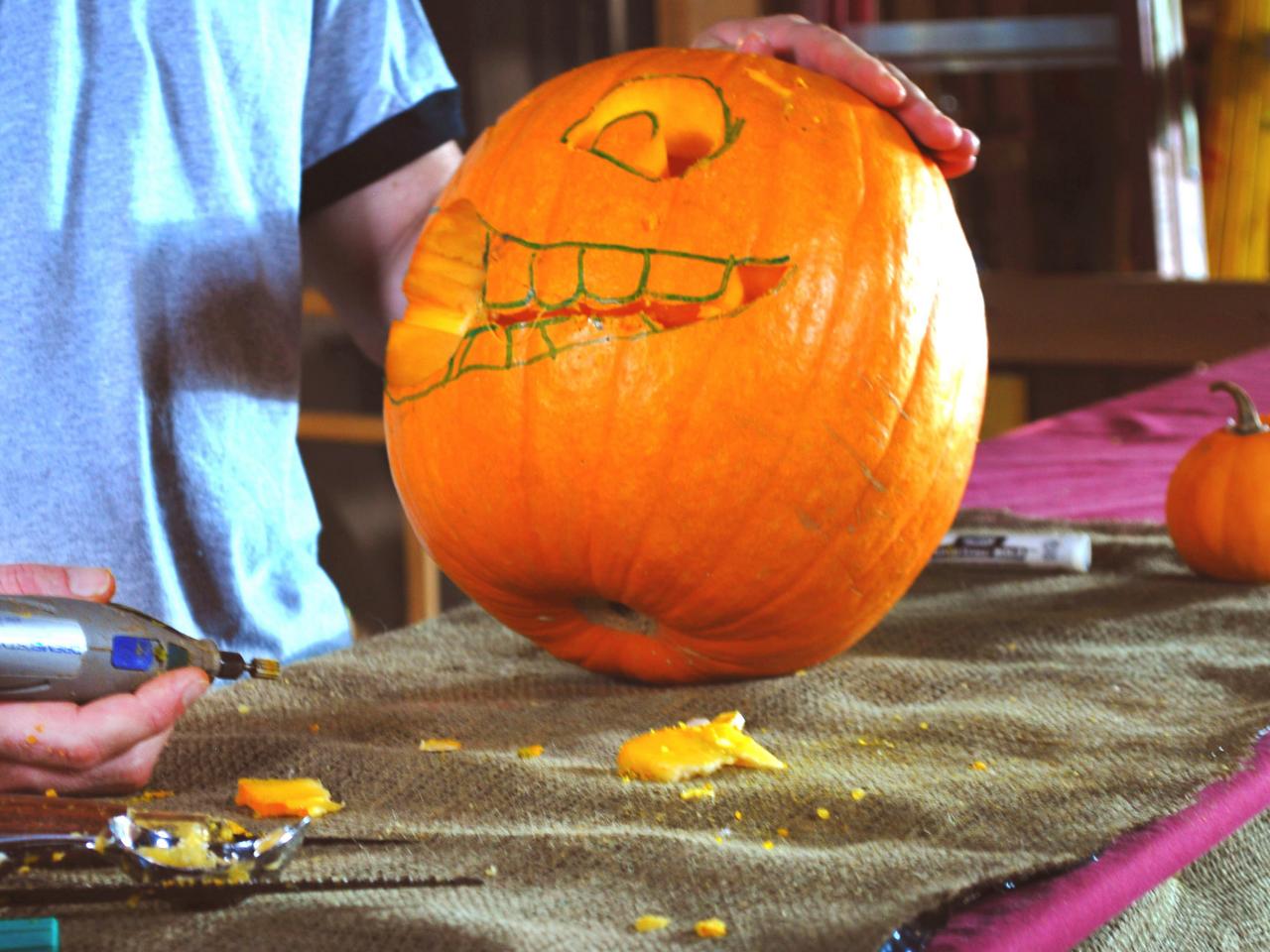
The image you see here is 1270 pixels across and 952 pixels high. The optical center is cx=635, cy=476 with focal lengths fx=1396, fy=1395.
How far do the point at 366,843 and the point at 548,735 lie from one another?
0.17m

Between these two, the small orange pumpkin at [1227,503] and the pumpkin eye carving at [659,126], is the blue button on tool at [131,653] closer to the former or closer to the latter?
the pumpkin eye carving at [659,126]

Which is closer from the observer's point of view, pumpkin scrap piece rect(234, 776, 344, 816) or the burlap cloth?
the burlap cloth

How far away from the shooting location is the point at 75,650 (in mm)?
634

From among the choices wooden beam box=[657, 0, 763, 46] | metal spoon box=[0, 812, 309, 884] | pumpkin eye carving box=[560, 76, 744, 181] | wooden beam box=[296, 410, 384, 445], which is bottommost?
wooden beam box=[296, 410, 384, 445]

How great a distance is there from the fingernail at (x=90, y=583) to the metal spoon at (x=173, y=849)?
231 millimetres

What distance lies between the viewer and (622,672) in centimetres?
84

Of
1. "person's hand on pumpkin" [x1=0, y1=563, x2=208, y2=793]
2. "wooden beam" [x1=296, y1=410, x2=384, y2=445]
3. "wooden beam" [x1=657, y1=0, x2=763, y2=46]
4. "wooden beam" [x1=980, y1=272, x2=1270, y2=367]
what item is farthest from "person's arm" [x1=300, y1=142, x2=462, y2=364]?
"wooden beam" [x1=657, y1=0, x2=763, y2=46]

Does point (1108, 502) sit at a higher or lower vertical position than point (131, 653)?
lower

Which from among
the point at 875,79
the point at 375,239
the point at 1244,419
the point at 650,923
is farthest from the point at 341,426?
the point at 650,923

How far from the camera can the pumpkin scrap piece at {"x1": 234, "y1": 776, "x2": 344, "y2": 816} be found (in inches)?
24.2

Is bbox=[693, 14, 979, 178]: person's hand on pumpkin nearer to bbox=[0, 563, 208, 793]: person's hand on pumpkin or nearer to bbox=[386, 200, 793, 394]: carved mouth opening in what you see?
bbox=[386, 200, 793, 394]: carved mouth opening

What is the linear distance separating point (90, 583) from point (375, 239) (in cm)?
56

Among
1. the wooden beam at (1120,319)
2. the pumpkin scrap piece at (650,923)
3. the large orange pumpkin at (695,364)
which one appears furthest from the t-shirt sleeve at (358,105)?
the wooden beam at (1120,319)

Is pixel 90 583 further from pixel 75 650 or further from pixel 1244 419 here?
pixel 1244 419
